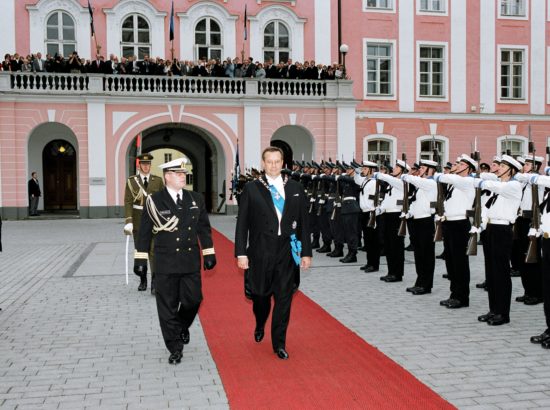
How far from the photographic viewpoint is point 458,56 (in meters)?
30.6

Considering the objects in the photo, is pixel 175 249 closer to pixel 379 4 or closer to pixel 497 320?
pixel 497 320

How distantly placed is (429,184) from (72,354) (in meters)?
5.47

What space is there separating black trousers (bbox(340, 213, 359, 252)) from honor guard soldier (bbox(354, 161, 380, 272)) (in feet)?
1.42

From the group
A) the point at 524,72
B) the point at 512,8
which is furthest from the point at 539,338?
the point at 512,8

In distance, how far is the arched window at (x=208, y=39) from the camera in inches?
1140

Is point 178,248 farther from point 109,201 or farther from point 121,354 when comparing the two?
point 109,201

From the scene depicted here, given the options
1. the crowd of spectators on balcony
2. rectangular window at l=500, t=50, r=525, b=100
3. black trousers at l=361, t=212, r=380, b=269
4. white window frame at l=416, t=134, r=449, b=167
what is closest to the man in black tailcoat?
black trousers at l=361, t=212, r=380, b=269

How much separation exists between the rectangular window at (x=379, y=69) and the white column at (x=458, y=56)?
2.94 meters

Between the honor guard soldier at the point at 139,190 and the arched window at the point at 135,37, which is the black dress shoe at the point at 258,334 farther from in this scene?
the arched window at the point at 135,37

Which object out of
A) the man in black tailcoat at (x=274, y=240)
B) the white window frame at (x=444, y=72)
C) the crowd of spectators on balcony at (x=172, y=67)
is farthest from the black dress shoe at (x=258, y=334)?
the white window frame at (x=444, y=72)

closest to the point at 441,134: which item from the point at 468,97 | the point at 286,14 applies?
the point at 468,97

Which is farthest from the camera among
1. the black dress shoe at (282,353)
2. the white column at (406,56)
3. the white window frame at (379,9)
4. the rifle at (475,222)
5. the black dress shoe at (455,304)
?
the white column at (406,56)

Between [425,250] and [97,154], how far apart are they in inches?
730

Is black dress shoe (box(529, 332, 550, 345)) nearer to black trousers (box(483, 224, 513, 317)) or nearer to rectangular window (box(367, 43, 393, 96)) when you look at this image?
black trousers (box(483, 224, 513, 317))
